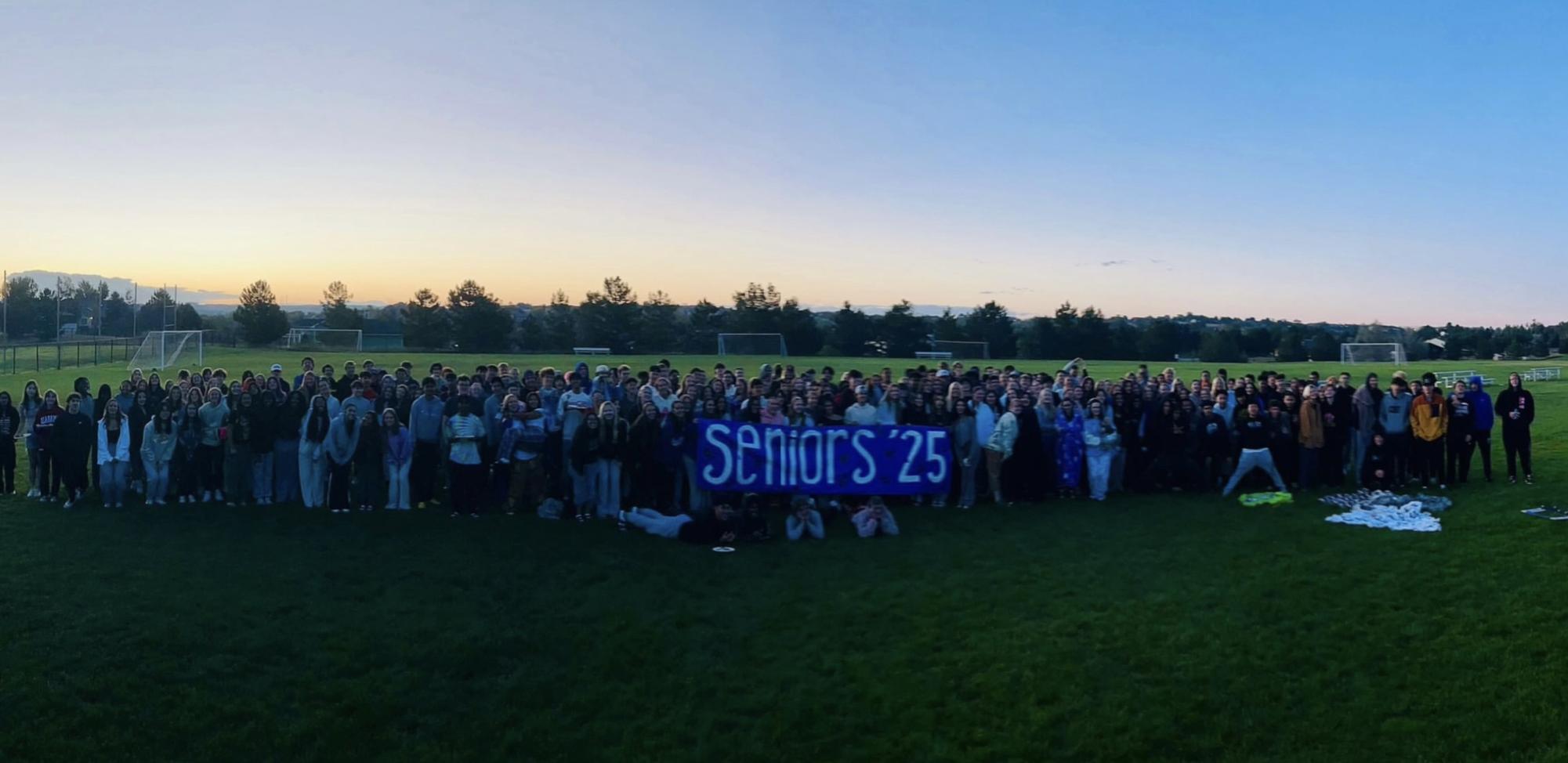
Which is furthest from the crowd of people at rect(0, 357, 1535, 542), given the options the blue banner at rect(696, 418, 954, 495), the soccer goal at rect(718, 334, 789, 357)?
the soccer goal at rect(718, 334, 789, 357)

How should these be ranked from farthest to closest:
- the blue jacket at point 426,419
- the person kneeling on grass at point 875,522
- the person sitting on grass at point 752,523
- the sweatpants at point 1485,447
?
the sweatpants at point 1485,447 < the blue jacket at point 426,419 < the person kneeling on grass at point 875,522 < the person sitting on grass at point 752,523

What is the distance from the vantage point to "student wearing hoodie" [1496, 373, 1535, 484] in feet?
53.0

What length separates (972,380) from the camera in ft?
57.7

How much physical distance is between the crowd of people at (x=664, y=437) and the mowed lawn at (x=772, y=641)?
73cm

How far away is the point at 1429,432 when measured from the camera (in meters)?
Answer: 16.0

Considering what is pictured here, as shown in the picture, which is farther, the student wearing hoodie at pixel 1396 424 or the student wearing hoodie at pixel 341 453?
the student wearing hoodie at pixel 1396 424

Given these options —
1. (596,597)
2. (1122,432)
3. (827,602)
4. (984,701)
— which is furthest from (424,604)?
(1122,432)

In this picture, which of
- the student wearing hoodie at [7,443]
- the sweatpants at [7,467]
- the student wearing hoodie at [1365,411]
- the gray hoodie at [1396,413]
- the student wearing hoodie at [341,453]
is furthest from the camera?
the student wearing hoodie at [1365,411]

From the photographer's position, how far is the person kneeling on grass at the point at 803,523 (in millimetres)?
13977

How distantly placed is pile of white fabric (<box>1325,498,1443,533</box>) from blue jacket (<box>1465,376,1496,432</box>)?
110 inches

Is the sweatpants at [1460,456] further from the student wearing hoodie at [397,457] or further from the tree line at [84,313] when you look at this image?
the tree line at [84,313]

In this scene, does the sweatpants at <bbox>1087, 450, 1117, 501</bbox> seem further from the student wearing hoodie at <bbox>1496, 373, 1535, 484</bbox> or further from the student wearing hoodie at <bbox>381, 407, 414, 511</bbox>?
the student wearing hoodie at <bbox>381, 407, 414, 511</bbox>

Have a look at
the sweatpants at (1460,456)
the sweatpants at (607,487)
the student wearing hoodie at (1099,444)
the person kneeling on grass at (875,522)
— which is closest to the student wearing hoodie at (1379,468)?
the sweatpants at (1460,456)

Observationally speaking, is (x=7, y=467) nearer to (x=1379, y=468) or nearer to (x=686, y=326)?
(x=1379, y=468)
